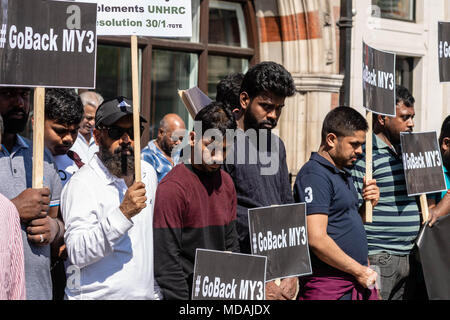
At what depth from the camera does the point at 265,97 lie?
4340mm

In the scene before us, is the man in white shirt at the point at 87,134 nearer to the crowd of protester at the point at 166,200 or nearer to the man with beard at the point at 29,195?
the crowd of protester at the point at 166,200

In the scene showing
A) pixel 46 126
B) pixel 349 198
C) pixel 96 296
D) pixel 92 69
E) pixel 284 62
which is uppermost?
pixel 284 62

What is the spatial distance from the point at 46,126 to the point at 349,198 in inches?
72.3

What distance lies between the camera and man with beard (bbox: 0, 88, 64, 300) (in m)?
3.49

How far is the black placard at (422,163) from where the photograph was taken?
532 centimetres

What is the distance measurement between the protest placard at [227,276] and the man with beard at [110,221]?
254mm

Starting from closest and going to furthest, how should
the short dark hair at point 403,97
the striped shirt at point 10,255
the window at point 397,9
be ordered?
1. the striped shirt at point 10,255
2. the short dark hair at point 403,97
3. the window at point 397,9

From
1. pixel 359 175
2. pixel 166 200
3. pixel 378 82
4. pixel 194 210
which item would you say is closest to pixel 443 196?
pixel 359 175

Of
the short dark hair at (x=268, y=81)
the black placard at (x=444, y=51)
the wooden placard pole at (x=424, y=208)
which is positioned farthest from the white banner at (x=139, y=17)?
the black placard at (x=444, y=51)

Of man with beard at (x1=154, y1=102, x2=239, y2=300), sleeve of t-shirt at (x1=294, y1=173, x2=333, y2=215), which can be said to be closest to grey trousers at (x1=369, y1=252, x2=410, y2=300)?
sleeve of t-shirt at (x1=294, y1=173, x2=333, y2=215)

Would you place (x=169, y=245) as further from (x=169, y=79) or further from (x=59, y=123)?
(x=169, y=79)

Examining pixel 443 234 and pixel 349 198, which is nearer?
pixel 349 198

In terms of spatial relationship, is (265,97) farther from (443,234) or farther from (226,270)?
(443,234)

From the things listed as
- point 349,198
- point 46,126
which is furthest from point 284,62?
point 46,126
